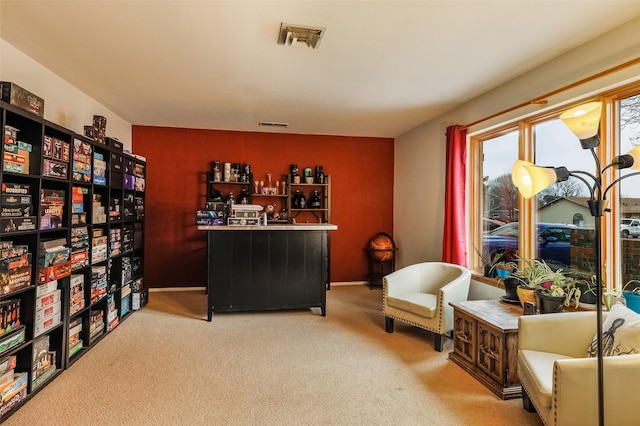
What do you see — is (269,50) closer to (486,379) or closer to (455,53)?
(455,53)

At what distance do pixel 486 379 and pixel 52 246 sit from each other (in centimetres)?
333

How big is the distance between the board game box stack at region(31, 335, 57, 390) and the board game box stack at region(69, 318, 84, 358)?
0.21m

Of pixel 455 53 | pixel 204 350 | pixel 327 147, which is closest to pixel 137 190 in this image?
pixel 204 350

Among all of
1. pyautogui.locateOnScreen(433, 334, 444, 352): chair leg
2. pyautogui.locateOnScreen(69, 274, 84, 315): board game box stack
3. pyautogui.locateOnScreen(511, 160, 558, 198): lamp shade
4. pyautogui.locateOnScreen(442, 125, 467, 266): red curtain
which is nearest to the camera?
pyautogui.locateOnScreen(511, 160, 558, 198): lamp shade

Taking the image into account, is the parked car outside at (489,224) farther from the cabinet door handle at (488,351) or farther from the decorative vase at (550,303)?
the cabinet door handle at (488,351)

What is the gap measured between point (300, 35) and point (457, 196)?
8.24 ft

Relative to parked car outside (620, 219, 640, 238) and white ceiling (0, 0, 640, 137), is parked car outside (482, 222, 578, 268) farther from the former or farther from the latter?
white ceiling (0, 0, 640, 137)

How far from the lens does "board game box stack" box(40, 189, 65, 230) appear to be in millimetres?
2408

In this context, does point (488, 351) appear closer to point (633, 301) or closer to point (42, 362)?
point (633, 301)

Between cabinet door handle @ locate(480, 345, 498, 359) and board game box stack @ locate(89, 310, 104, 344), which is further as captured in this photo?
board game box stack @ locate(89, 310, 104, 344)

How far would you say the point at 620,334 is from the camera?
5.81ft

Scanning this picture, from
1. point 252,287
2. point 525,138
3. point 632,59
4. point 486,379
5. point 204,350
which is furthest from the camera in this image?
point 252,287

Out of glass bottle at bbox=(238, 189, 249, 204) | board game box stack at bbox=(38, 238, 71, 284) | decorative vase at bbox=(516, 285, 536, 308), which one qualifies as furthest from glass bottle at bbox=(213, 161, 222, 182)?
decorative vase at bbox=(516, 285, 536, 308)

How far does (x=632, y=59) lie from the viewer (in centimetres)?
220
